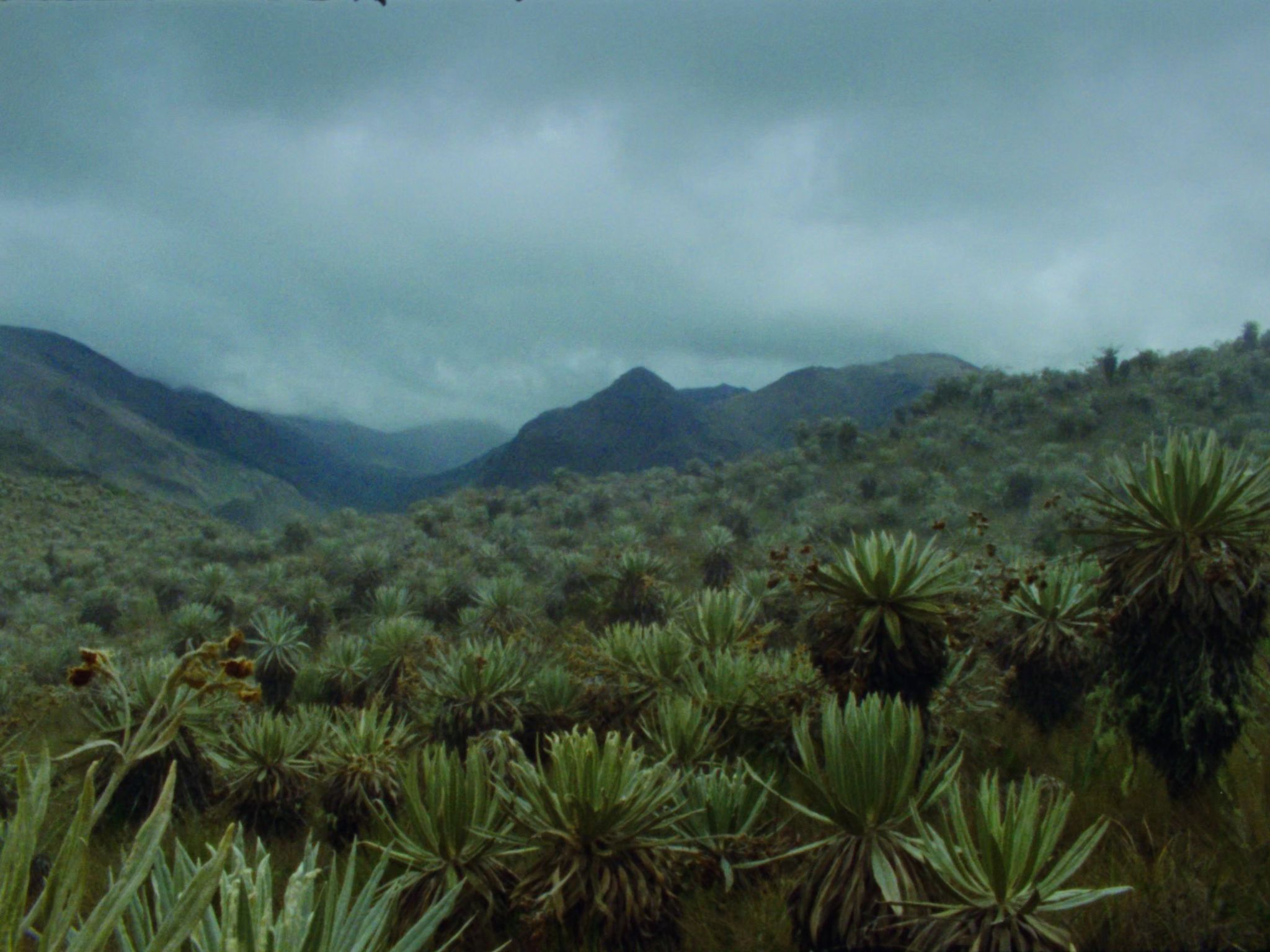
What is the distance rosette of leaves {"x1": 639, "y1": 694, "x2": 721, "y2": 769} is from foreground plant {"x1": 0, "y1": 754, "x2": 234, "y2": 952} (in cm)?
402

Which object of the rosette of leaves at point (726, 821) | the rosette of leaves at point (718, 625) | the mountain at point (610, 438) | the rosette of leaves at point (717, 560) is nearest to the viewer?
the rosette of leaves at point (726, 821)

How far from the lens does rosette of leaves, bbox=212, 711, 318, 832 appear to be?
6.25 m

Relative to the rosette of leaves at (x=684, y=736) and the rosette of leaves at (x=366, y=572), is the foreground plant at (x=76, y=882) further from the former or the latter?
the rosette of leaves at (x=366, y=572)

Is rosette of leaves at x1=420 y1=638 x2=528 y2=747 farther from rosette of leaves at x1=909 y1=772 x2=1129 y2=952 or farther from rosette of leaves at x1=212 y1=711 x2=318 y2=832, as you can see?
rosette of leaves at x1=909 y1=772 x2=1129 y2=952

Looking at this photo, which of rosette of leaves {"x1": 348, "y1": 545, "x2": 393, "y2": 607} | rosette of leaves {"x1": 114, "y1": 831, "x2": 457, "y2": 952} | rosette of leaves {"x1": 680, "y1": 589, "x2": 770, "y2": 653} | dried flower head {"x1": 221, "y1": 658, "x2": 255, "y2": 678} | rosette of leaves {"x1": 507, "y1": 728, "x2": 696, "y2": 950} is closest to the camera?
dried flower head {"x1": 221, "y1": 658, "x2": 255, "y2": 678}

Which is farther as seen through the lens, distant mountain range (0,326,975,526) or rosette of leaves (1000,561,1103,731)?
distant mountain range (0,326,975,526)

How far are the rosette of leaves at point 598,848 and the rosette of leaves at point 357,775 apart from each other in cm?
226

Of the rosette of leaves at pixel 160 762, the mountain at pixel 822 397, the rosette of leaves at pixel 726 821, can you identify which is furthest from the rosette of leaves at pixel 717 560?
the mountain at pixel 822 397

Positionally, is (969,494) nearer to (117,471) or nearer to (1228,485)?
(1228,485)

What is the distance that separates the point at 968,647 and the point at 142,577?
71.4ft

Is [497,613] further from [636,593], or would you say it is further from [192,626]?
[192,626]

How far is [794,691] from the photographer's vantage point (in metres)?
5.30

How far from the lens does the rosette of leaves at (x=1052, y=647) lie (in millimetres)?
6066

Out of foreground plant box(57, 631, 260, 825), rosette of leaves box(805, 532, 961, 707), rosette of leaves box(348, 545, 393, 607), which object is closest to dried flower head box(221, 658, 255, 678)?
foreground plant box(57, 631, 260, 825)
